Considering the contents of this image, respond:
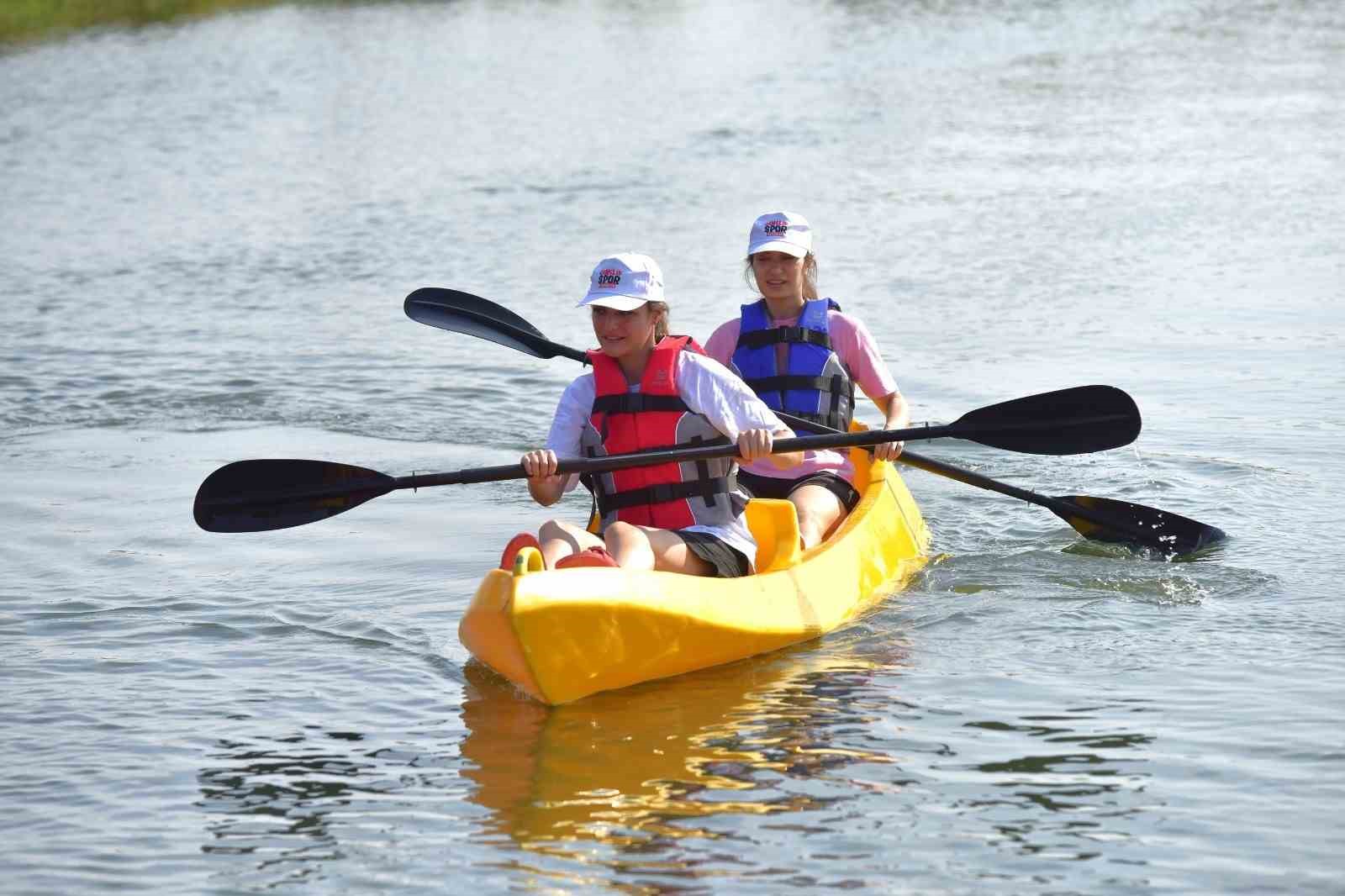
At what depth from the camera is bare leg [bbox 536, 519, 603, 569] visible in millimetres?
5039

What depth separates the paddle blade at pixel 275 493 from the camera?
5.51 m

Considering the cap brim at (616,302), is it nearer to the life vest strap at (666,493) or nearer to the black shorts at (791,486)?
the life vest strap at (666,493)

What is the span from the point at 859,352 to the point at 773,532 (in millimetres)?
1152

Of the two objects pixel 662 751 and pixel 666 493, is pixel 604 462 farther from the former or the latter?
pixel 662 751

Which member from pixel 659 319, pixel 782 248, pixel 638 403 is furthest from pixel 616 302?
pixel 782 248

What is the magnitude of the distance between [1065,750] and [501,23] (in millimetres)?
25821

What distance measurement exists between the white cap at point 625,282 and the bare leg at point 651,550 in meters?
0.63

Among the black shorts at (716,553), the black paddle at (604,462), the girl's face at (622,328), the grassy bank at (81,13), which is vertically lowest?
the black shorts at (716,553)

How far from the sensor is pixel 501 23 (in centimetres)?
2911

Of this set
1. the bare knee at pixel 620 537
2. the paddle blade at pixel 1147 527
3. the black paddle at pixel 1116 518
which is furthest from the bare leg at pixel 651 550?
the paddle blade at pixel 1147 527

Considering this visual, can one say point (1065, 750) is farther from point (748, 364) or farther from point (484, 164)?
point (484, 164)

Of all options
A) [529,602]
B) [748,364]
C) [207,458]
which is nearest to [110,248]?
[207,458]

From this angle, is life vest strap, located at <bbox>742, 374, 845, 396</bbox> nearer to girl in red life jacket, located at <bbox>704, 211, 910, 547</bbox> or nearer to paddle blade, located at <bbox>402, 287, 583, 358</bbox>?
girl in red life jacket, located at <bbox>704, 211, 910, 547</bbox>

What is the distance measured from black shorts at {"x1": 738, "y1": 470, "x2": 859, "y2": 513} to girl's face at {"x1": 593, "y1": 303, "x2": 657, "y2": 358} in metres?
1.24
